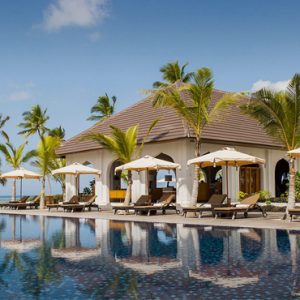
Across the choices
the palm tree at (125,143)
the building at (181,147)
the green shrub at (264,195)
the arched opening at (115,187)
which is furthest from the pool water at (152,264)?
the arched opening at (115,187)

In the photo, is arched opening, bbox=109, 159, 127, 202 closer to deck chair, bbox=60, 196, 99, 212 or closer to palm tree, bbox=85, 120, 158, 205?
deck chair, bbox=60, 196, 99, 212

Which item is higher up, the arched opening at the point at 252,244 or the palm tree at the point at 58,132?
the palm tree at the point at 58,132

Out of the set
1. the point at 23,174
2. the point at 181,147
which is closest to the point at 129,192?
the point at 181,147

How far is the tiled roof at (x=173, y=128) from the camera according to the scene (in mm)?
25397

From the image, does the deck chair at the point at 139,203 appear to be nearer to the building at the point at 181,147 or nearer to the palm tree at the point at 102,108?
the building at the point at 181,147

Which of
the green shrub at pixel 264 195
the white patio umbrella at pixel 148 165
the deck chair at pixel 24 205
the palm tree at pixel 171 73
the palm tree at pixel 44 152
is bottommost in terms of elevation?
the deck chair at pixel 24 205

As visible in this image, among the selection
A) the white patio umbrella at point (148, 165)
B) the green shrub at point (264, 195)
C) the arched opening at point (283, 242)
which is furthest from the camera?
the green shrub at point (264, 195)

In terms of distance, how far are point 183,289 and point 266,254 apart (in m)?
3.99

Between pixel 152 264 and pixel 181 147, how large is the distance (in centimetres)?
1578

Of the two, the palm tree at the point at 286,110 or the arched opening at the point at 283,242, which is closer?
the arched opening at the point at 283,242

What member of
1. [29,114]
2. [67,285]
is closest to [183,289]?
[67,285]

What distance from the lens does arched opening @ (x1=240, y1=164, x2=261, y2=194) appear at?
1077 inches

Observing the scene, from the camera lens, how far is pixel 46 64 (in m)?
20.3

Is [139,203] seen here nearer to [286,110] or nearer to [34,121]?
[286,110]
